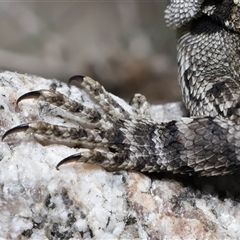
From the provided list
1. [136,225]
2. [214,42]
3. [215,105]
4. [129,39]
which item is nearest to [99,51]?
→ [129,39]

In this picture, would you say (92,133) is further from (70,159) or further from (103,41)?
(103,41)

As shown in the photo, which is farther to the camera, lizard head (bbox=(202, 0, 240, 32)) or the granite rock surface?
lizard head (bbox=(202, 0, 240, 32))

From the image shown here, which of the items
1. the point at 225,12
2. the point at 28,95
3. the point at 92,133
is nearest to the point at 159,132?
the point at 92,133

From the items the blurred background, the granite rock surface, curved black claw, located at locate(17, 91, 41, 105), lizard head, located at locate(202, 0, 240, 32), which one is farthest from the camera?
the blurred background

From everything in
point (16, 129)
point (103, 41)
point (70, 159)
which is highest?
point (103, 41)

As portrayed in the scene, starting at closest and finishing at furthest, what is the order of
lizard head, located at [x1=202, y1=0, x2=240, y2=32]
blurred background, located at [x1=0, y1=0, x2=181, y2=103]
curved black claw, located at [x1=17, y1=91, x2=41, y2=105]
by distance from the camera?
1. curved black claw, located at [x1=17, y1=91, x2=41, y2=105]
2. lizard head, located at [x1=202, y1=0, x2=240, y2=32]
3. blurred background, located at [x1=0, y1=0, x2=181, y2=103]

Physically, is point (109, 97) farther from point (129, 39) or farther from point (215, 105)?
point (129, 39)

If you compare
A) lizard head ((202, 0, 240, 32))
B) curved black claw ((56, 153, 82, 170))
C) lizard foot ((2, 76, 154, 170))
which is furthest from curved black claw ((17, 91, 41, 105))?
lizard head ((202, 0, 240, 32))

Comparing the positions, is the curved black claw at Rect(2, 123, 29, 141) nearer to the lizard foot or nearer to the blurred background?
the lizard foot

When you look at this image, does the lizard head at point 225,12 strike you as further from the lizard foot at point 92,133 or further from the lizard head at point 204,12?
the lizard foot at point 92,133
